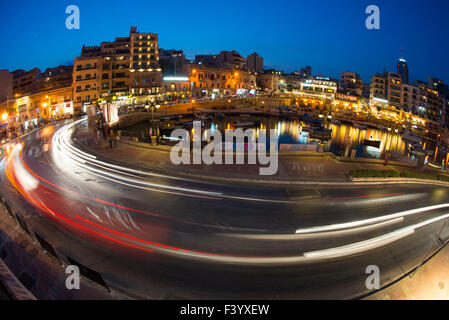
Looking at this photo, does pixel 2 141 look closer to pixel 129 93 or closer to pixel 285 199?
pixel 285 199

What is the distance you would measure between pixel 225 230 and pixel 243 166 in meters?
9.01

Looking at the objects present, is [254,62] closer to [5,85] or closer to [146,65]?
[146,65]

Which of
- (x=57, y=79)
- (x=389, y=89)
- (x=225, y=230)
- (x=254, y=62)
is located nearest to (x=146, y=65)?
(x=57, y=79)

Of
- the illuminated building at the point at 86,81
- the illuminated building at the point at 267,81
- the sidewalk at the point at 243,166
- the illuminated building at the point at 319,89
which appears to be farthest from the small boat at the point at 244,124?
the illuminated building at the point at 267,81

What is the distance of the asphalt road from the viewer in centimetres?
728

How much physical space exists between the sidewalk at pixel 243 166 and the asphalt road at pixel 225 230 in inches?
46.7

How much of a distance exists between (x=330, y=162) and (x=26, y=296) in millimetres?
20282

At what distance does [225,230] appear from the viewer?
33.0 ft

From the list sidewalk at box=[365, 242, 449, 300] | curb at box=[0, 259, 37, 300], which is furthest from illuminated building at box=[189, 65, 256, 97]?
sidewalk at box=[365, 242, 449, 300]

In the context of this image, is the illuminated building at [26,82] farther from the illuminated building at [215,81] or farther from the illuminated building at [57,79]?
the illuminated building at [215,81]

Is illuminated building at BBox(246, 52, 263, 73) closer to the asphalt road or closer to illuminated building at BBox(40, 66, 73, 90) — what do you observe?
illuminated building at BBox(40, 66, 73, 90)

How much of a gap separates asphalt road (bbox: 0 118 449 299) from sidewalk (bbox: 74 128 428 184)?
1185mm

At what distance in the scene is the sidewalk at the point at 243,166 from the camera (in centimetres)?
1673
